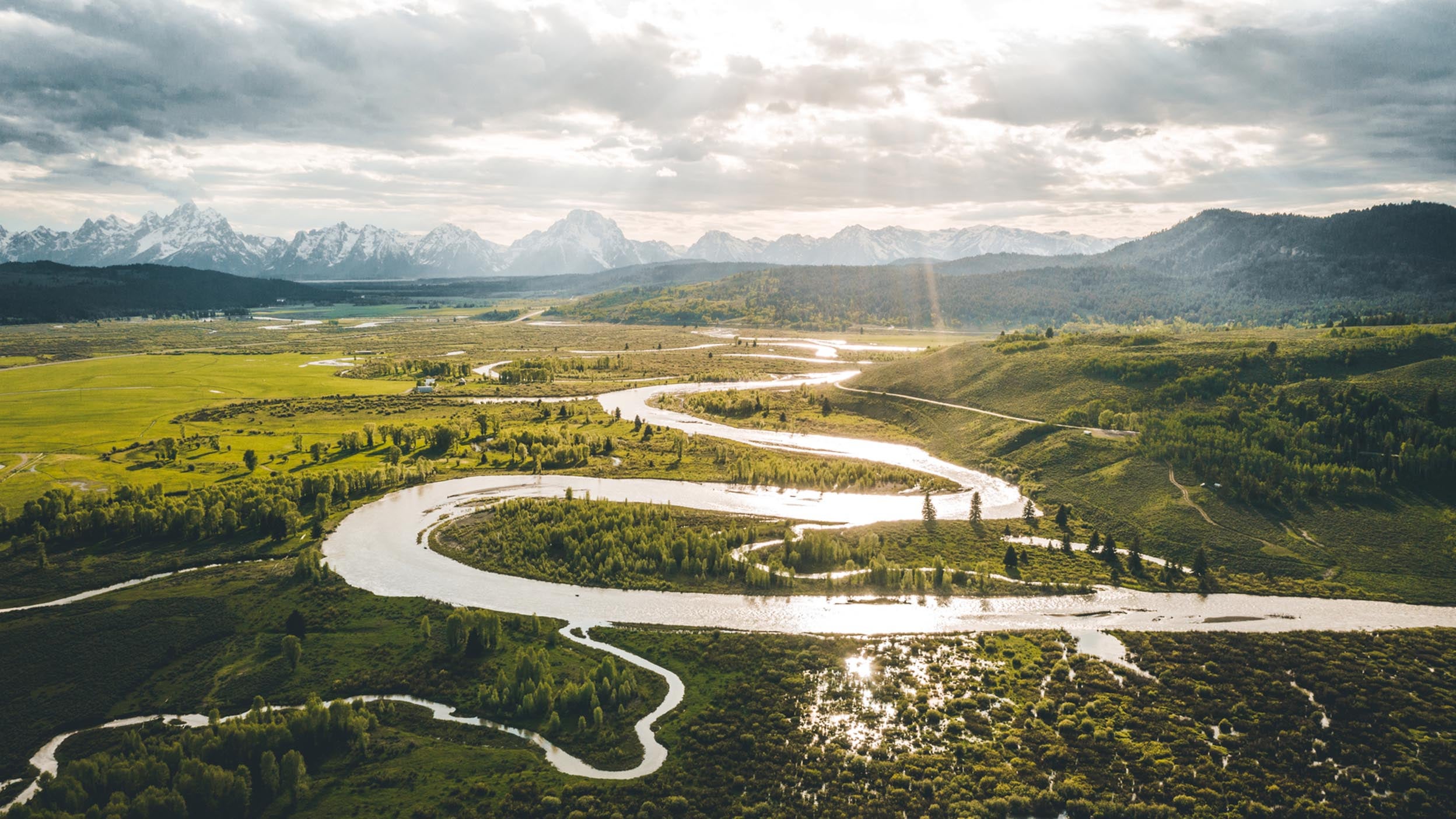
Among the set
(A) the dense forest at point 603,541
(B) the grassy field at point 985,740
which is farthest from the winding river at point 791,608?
(B) the grassy field at point 985,740

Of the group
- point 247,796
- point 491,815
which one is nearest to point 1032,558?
point 491,815

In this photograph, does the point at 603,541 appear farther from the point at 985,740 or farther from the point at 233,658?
the point at 985,740

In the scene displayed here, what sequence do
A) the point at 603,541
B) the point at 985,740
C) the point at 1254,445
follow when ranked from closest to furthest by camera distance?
1. the point at 985,740
2. the point at 603,541
3. the point at 1254,445

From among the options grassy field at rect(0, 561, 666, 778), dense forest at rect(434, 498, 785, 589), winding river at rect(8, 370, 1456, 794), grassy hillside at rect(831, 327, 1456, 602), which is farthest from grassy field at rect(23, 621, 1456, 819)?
grassy hillside at rect(831, 327, 1456, 602)

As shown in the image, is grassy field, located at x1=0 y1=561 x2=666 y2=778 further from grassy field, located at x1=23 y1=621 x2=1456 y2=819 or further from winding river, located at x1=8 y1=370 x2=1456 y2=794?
grassy field, located at x1=23 y1=621 x2=1456 y2=819

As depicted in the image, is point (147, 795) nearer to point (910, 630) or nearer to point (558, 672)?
point (558, 672)

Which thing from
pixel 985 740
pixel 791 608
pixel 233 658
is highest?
pixel 233 658

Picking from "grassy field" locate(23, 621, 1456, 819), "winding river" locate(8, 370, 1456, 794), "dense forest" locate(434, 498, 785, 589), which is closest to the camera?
"grassy field" locate(23, 621, 1456, 819)

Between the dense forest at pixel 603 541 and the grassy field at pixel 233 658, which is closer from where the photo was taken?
the grassy field at pixel 233 658

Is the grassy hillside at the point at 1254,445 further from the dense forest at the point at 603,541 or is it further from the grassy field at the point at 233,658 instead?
the grassy field at the point at 233,658

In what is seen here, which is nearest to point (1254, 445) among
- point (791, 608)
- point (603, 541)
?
point (791, 608)

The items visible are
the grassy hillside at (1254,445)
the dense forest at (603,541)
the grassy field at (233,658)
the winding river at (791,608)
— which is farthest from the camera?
the grassy hillside at (1254,445)
